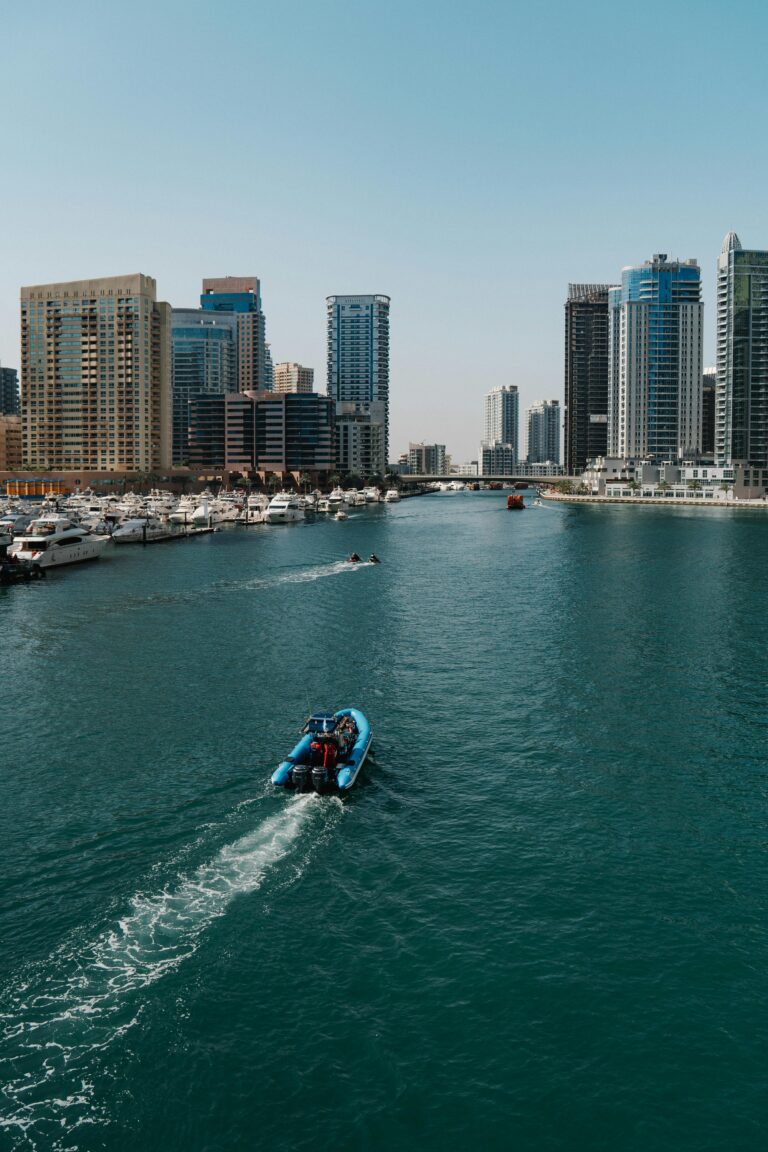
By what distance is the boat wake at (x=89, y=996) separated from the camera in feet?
69.9

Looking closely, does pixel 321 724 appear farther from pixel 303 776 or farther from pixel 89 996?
pixel 89 996

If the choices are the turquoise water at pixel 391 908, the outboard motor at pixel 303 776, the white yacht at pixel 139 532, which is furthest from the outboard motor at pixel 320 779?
the white yacht at pixel 139 532

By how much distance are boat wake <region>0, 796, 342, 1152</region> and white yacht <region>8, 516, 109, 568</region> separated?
314ft

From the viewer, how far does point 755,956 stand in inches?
1078

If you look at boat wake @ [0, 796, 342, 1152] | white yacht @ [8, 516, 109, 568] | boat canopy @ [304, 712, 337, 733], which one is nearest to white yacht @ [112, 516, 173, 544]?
white yacht @ [8, 516, 109, 568]

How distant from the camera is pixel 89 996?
2519 cm

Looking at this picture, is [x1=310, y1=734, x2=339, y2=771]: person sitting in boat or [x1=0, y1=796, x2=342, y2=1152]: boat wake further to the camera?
[x1=310, y1=734, x2=339, y2=771]: person sitting in boat

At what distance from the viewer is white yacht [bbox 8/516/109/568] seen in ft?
396

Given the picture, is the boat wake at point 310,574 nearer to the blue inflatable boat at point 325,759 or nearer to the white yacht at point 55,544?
the white yacht at point 55,544

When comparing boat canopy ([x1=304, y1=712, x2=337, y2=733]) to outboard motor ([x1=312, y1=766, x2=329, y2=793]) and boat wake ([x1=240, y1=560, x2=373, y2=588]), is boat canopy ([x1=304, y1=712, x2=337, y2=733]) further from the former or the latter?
boat wake ([x1=240, y1=560, x2=373, y2=588])

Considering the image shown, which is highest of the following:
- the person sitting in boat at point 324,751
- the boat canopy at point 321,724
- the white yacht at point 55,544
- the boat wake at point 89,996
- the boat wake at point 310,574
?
the white yacht at point 55,544

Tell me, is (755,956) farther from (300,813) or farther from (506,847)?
(300,813)

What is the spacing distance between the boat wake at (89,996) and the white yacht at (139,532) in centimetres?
13520

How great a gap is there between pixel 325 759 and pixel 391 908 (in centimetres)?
1098
